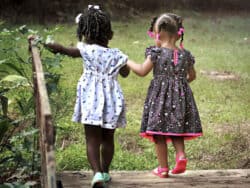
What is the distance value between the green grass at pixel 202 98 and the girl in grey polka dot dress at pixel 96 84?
624mm

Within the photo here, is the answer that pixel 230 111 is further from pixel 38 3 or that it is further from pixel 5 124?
pixel 38 3

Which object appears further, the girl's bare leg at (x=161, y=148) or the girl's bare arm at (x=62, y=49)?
the girl's bare leg at (x=161, y=148)

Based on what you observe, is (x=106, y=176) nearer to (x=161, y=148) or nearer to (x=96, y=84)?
(x=161, y=148)

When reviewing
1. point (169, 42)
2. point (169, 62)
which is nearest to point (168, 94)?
point (169, 62)

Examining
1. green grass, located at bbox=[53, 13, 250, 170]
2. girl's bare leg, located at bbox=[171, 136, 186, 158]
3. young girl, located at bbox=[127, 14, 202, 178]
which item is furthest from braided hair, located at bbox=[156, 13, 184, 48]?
green grass, located at bbox=[53, 13, 250, 170]

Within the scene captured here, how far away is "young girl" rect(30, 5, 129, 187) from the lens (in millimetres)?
3445

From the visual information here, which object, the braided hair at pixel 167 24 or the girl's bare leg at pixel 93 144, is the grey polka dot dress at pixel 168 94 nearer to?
the braided hair at pixel 167 24

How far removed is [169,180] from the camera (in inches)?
151

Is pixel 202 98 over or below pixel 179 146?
A: over

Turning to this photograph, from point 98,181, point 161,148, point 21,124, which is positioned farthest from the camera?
point 21,124

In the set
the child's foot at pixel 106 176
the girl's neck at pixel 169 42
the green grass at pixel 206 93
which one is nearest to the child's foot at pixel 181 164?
the child's foot at pixel 106 176

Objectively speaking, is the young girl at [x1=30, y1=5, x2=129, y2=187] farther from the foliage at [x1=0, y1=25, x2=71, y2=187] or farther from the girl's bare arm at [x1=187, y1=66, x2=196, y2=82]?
the girl's bare arm at [x1=187, y1=66, x2=196, y2=82]

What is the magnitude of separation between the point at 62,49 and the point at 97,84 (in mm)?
275

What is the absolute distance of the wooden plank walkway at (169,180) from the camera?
3760 millimetres
